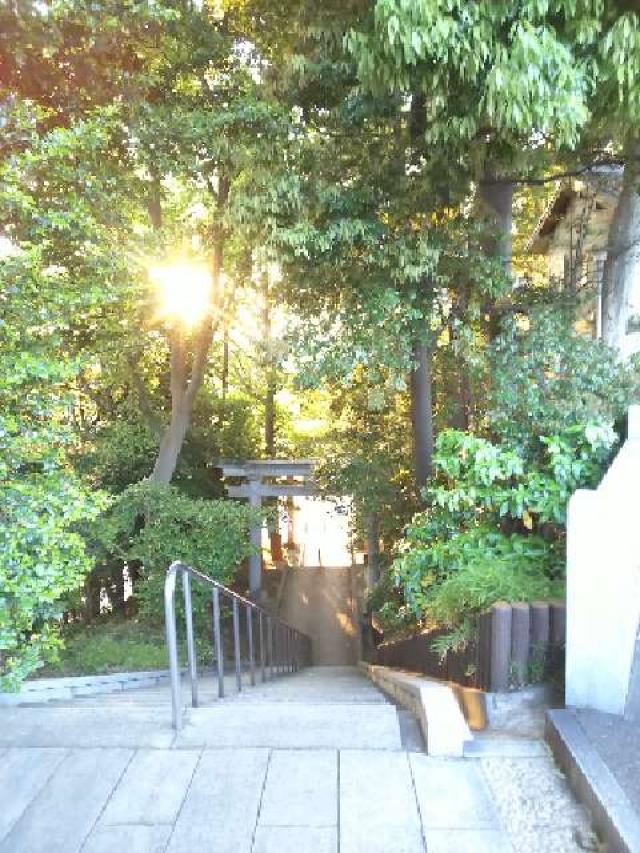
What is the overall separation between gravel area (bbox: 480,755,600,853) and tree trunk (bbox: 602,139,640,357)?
455cm

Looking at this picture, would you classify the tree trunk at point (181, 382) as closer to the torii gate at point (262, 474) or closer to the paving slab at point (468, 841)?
the torii gate at point (262, 474)

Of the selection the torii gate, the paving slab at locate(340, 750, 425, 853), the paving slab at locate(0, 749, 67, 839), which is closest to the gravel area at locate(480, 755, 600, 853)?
the paving slab at locate(340, 750, 425, 853)

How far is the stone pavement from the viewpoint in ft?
7.97

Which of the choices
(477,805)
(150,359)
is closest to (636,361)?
(477,805)

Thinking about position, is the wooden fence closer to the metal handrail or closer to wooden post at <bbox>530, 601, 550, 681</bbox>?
wooden post at <bbox>530, 601, 550, 681</bbox>

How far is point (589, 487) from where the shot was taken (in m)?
4.22

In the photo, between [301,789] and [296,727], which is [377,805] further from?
[296,727]

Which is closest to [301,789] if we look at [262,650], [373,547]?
[262,650]

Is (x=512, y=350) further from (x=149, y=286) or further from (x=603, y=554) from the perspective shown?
(x=149, y=286)

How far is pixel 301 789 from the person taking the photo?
2.71m

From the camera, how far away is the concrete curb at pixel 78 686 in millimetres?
4719

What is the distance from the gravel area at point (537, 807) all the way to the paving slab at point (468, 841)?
0.16ft

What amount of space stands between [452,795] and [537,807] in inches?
13.2

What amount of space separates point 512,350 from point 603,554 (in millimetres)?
2940
